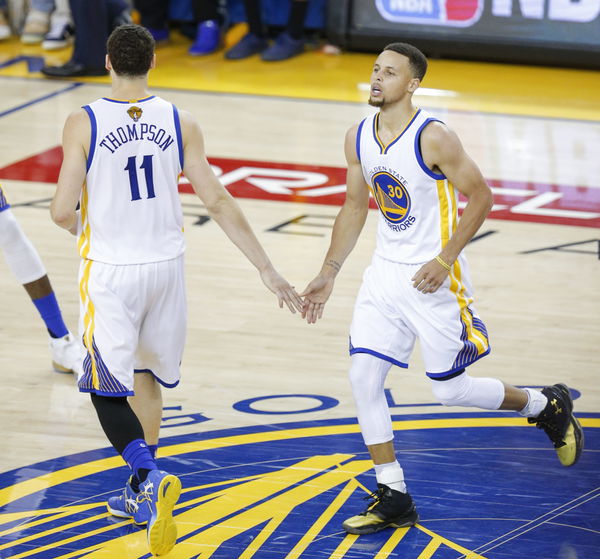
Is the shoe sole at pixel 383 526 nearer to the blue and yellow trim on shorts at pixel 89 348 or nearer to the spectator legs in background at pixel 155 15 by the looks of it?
the blue and yellow trim on shorts at pixel 89 348

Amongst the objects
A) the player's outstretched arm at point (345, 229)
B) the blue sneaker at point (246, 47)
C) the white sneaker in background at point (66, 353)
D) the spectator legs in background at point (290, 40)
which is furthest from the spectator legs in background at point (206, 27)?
the player's outstretched arm at point (345, 229)

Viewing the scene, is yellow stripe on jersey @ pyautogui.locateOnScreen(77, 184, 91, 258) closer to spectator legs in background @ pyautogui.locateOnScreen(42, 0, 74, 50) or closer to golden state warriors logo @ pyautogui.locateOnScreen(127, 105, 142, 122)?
golden state warriors logo @ pyautogui.locateOnScreen(127, 105, 142, 122)

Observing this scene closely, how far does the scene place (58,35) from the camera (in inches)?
497

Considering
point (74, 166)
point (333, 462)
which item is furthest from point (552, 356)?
point (74, 166)

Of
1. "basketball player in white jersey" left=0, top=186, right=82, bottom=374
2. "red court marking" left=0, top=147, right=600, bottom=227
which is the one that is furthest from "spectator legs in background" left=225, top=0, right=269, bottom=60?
"basketball player in white jersey" left=0, top=186, right=82, bottom=374

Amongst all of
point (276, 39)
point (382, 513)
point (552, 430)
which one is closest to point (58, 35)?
point (276, 39)

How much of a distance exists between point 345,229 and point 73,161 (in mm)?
950

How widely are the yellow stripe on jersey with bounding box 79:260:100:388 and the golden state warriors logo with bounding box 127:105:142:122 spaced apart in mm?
457

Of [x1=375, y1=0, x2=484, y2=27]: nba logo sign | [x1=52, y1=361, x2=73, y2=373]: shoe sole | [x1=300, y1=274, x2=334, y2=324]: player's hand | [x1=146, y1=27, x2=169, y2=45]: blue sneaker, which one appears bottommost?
[x1=146, y1=27, x2=169, y2=45]: blue sneaker

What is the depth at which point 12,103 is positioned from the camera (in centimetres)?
1030

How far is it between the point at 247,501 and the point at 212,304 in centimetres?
213

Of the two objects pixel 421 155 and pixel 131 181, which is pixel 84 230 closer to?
pixel 131 181

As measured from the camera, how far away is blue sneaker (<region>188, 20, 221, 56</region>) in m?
12.5

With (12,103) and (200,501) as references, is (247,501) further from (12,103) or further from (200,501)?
(12,103)
